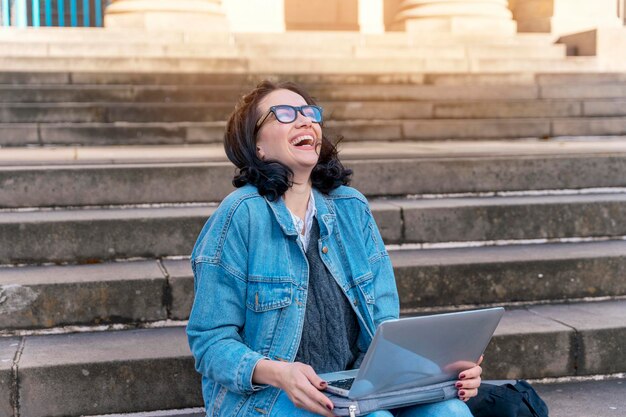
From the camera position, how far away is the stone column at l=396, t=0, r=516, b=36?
10984 mm

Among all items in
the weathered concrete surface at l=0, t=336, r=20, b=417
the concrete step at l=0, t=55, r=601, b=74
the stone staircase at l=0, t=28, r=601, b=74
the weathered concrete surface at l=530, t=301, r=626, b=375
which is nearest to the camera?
the weathered concrete surface at l=0, t=336, r=20, b=417

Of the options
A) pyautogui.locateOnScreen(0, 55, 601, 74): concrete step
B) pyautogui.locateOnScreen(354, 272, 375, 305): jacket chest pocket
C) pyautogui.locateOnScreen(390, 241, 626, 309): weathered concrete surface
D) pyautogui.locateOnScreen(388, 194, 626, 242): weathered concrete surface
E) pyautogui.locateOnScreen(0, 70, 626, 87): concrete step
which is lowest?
pyautogui.locateOnScreen(390, 241, 626, 309): weathered concrete surface

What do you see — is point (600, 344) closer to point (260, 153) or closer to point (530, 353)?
point (530, 353)

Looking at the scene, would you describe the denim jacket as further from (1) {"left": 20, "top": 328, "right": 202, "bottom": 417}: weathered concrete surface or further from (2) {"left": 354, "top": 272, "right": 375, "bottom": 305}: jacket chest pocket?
(1) {"left": 20, "top": 328, "right": 202, "bottom": 417}: weathered concrete surface

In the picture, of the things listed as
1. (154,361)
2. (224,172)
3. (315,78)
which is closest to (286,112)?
(154,361)

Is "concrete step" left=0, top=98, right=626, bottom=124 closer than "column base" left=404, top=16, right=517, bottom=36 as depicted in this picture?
Yes

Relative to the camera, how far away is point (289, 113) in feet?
8.79

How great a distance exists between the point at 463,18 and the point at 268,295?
9.08 m

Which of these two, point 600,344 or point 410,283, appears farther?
point 410,283

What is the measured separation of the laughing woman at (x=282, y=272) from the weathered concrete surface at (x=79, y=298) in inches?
51.4

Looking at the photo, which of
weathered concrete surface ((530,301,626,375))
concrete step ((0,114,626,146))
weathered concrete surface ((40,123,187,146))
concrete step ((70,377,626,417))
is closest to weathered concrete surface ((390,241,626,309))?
weathered concrete surface ((530,301,626,375))

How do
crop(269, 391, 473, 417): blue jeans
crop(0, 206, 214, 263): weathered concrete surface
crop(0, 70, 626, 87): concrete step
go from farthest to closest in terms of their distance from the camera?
1. crop(0, 70, 626, 87): concrete step
2. crop(0, 206, 214, 263): weathered concrete surface
3. crop(269, 391, 473, 417): blue jeans

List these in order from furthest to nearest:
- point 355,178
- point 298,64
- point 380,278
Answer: point 298,64 < point 355,178 < point 380,278

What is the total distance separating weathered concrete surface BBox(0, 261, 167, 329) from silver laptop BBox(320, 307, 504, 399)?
165 centimetres
